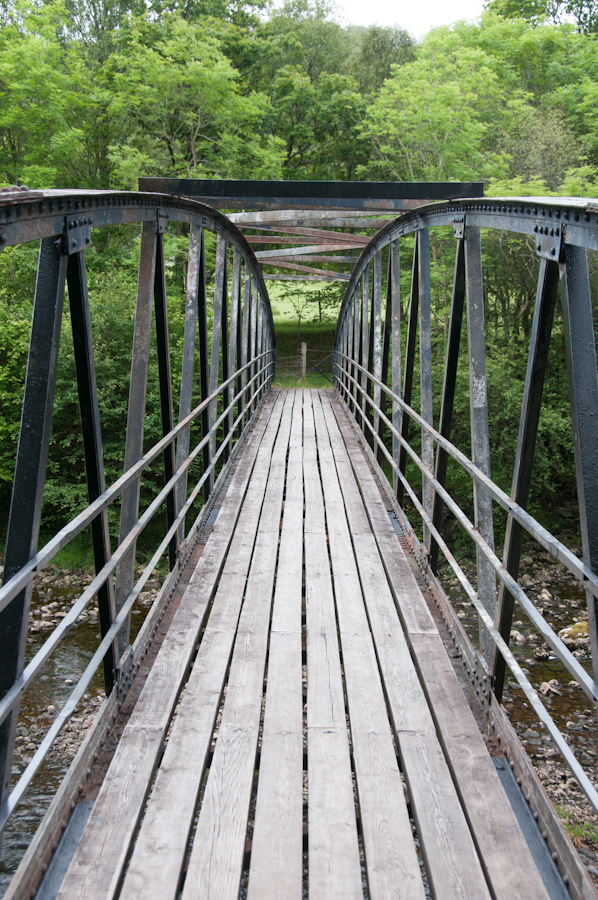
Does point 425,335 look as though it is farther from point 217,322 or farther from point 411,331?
point 217,322

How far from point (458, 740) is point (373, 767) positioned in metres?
0.35

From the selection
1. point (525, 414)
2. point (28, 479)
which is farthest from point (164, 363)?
point (525, 414)

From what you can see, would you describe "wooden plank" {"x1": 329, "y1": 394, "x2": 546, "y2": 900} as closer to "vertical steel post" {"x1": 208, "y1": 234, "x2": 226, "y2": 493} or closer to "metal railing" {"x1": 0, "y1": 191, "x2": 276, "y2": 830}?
"metal railing" {"x1": 0, "y1": 191, "x2": 276, "y2": 830}

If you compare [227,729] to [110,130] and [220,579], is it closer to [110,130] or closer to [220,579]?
[220,579]

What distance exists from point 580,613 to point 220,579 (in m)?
9.20

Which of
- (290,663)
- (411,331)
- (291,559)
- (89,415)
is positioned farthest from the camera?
(411,331)

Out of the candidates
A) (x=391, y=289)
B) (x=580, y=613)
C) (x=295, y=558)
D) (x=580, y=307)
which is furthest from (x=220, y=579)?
(x=580, y=613)

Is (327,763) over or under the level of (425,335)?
under

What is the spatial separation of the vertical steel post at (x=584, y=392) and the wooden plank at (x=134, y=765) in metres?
1.41

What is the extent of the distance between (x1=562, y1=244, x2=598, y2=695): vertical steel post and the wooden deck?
2.46 ft

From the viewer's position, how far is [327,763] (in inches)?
94.2

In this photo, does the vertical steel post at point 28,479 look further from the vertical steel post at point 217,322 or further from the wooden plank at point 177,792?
the vertical steel post at point 217,322

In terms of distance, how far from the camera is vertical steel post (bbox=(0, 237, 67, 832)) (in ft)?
5.84

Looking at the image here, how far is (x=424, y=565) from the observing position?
418cm
